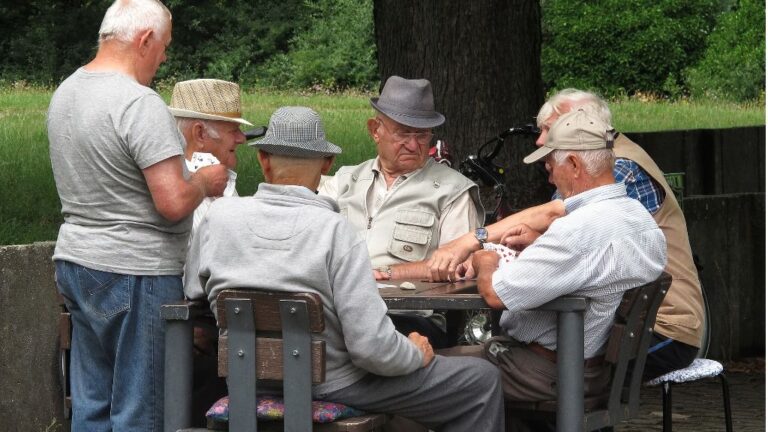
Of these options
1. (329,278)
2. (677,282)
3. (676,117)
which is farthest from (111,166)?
(676,117)

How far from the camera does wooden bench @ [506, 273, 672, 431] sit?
16.0ft

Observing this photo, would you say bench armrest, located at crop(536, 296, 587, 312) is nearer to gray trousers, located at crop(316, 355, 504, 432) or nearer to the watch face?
gray trousers, located at crop(316, 355, 504, 432)

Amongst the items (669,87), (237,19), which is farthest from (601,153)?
(669,87)

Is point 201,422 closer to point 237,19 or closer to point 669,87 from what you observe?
point 237,19

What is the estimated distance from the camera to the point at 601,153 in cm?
511

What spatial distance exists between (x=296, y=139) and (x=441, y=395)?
0.94 m

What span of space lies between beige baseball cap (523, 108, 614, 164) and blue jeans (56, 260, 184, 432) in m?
1.38

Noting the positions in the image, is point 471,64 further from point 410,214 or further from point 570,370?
point 570,370

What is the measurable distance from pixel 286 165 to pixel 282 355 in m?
0.60

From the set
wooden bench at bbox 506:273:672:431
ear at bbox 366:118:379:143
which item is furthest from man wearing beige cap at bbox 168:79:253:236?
wooden bench at bbox 506:273:672:431

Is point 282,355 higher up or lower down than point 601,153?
lower down

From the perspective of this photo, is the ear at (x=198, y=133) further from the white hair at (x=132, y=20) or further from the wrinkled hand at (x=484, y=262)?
the wrinkled hand at (x=484, y=262)

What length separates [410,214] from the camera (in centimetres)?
614

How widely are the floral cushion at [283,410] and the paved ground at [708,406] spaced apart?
3.04m
